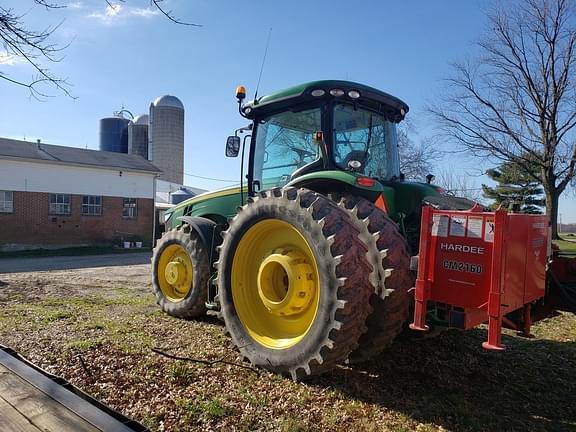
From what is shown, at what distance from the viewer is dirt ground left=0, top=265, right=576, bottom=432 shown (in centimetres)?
344

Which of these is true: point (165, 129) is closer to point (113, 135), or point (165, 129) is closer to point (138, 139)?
point (138, 139)

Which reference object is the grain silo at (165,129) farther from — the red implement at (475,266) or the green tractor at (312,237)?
the red implement at (475,266)

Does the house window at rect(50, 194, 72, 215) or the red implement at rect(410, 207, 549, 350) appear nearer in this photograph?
the red implement at rect(410, 207, 549, 350)

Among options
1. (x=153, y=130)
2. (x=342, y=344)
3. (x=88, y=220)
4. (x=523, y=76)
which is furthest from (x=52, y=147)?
(x=342, y=344)

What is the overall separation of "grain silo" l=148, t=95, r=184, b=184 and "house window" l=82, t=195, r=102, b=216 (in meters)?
10.3

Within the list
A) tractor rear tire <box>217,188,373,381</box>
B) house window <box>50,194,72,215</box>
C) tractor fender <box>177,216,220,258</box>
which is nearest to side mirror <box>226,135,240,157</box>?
tractor fender <box>177,216,220,258</box>

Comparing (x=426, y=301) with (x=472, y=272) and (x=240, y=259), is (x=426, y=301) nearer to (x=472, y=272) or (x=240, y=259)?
(x=472, y=272)

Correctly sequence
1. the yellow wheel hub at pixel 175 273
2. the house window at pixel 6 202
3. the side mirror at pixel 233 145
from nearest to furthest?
the side mirror at pixel 233 145, the yellow wheel hub at pixel 175 273, the house window at pixel 6 202

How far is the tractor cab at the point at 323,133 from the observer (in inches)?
187

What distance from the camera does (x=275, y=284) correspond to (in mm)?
4445

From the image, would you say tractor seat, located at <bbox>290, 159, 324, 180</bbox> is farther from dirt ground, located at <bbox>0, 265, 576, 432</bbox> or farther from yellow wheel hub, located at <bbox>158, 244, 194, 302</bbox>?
yellow wheel hub, located at <bbox>158, 244, 194, 302</bbox>

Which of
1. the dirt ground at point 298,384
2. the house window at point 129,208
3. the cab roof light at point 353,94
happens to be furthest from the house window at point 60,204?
the cab roof light at point 353,94

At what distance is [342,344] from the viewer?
359 cm

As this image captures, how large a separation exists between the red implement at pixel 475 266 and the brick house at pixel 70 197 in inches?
900
